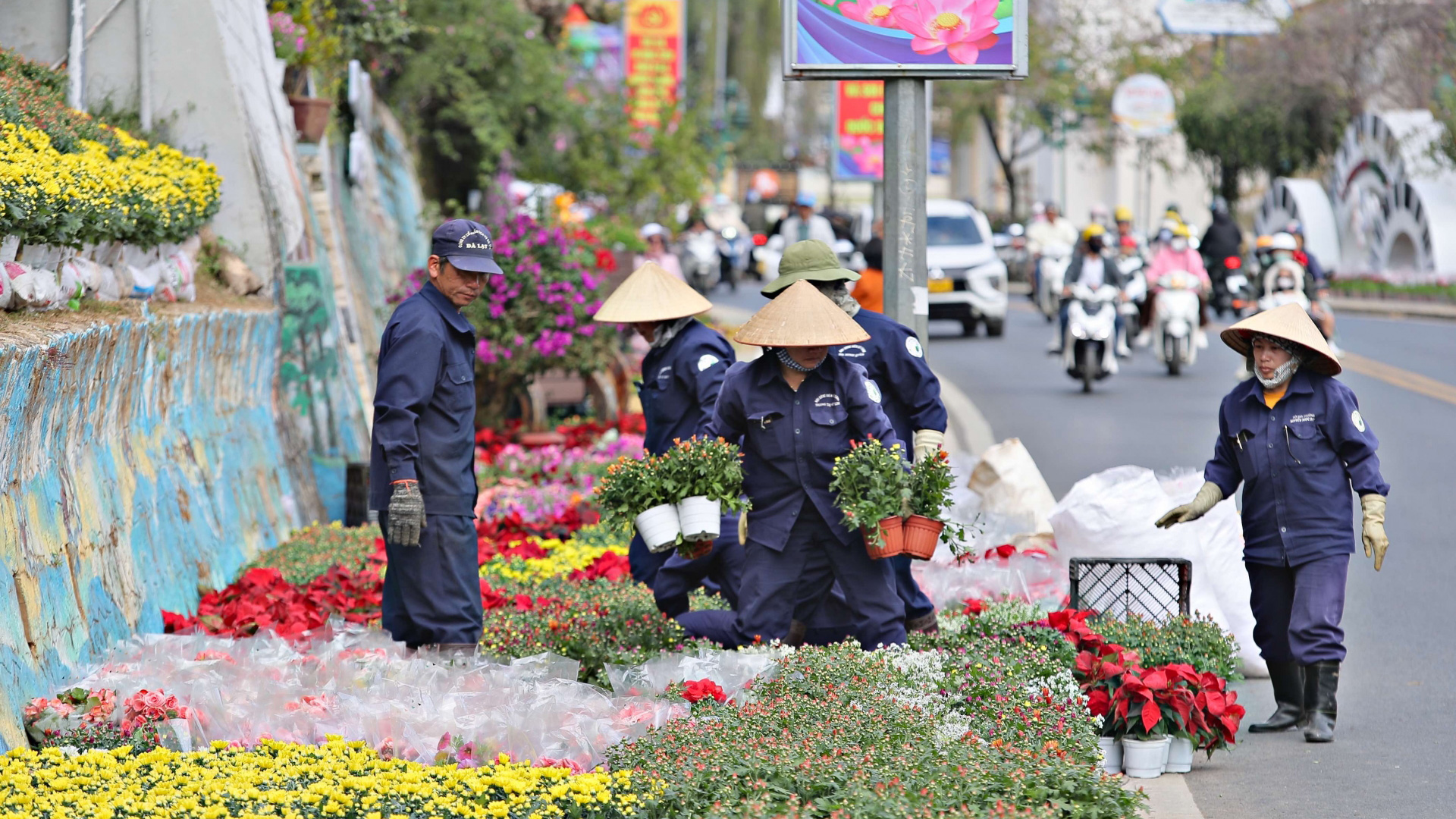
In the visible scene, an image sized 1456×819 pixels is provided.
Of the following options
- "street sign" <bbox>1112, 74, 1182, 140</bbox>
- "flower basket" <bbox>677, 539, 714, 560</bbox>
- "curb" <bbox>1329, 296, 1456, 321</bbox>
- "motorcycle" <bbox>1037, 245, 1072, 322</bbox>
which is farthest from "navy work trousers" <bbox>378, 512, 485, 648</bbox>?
"street sign" <bbox>1112, 74, 1182, 140</bbox>

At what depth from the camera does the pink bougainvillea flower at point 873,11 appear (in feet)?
26.5

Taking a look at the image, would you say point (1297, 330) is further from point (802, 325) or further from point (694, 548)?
point (694, 548)

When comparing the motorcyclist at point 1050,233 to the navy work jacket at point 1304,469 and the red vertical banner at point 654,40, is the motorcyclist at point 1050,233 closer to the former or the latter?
the red vertical banner at point 654,40

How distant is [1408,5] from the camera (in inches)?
1515

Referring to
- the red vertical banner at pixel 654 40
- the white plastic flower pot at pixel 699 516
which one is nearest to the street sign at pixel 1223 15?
the red vertical banner at pixel 654 40

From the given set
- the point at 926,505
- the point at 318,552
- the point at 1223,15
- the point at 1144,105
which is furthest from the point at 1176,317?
the point at 1223,15

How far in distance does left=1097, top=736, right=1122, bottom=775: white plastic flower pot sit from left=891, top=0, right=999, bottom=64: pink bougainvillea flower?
3.42 m

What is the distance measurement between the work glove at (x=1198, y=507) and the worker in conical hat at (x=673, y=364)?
1.85 meters

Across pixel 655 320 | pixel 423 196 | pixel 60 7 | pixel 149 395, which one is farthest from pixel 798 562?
pixel 423 196

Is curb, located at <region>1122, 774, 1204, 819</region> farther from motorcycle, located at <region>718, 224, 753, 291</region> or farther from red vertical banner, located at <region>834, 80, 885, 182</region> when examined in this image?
motorcycle, located at <region>718, 224, 753, 291</region>

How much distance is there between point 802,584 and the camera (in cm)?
666

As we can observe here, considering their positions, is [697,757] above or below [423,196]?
below

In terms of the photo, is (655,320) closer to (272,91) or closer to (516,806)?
(516,806)

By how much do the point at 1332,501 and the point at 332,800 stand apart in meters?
4.02
